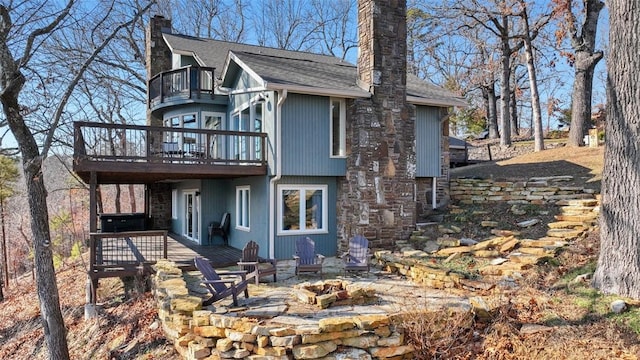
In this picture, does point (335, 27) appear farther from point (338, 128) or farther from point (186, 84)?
point (338, 128)

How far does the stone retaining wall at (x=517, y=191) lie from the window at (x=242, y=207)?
6558 millimetres

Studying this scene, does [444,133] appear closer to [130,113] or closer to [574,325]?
[574,325]

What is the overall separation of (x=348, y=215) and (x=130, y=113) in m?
19.0

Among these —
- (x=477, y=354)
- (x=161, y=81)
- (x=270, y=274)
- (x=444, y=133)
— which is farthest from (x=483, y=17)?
(x=477, y=354)

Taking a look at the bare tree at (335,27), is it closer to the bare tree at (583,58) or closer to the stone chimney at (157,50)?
the stone chimney at (157,50)

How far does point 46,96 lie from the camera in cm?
938

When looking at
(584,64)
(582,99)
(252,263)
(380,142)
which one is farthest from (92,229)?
(584,64)

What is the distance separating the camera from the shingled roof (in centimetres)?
1102

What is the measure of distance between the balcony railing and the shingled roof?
602mm

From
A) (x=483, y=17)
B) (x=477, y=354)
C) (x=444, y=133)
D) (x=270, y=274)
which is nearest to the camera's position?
(x=477, y=354)

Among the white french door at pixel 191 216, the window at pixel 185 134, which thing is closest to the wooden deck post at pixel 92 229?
the window at pixel 185 134

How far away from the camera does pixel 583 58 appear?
16.9 meters

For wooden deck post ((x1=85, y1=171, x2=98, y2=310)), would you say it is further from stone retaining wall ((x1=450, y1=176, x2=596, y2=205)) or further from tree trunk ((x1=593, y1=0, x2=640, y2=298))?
stone retaining wall ((x1=450, y1=176, x2=596, y2=205))

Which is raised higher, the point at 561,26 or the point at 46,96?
the point at 561,26
